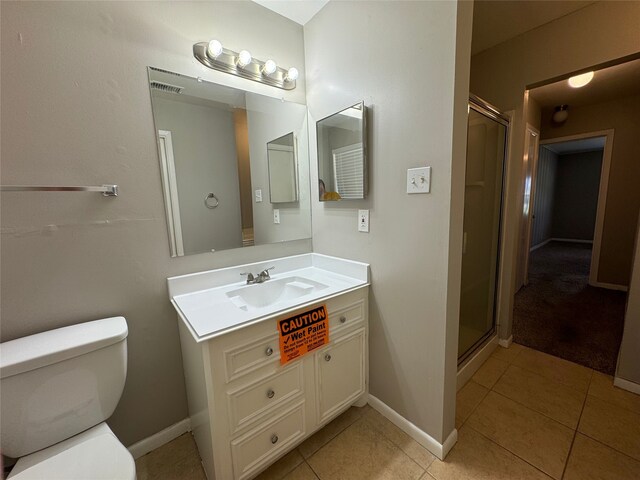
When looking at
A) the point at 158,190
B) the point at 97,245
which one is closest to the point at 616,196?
the point at 158,190

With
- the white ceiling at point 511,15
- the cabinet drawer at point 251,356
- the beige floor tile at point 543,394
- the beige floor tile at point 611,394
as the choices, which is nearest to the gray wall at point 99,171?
the cabinet drawer at point 251,356

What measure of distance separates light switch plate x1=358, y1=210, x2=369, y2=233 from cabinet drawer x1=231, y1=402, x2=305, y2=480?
0.96 meters

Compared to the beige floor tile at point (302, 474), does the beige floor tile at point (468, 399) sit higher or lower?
higher

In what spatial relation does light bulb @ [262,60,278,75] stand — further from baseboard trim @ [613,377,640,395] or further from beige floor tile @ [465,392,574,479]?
baseboard trim @ [613,377,640,395]

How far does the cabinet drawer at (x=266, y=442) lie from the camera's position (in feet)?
3.55

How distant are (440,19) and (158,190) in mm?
1477

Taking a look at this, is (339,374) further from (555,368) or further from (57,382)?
(555,368)

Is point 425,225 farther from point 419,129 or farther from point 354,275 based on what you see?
point 354,275

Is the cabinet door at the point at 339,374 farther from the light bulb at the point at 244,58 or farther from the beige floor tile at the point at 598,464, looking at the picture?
the light bulb at the point at 244,58

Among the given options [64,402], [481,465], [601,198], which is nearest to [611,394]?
[481,465]

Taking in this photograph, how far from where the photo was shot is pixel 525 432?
142 cm

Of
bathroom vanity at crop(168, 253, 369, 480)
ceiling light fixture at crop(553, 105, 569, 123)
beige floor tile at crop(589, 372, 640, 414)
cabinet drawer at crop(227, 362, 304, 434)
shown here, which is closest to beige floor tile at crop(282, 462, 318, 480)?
bathroom vanity at crop(168, 253, 369, 480)

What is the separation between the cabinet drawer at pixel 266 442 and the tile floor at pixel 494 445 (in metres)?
0.17

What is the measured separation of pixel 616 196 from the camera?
3.32 meters
